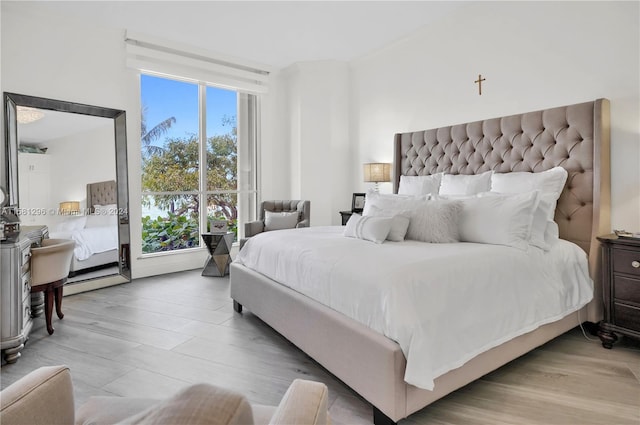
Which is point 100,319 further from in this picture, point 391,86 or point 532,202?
point 391,86

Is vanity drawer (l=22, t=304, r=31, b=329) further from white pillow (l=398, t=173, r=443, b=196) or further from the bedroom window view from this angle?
white pillow (l=398, t=173, r=443, b=196)

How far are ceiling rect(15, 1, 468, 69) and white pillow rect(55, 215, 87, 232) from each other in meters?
2.03

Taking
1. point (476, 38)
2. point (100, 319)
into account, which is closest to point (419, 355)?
point (100, 319)

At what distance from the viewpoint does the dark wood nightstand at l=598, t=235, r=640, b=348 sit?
2174 millimetres

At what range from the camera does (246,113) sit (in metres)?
5.21

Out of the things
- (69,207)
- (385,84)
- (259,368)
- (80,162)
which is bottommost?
(259,368)

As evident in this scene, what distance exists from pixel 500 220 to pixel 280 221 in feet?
8.69

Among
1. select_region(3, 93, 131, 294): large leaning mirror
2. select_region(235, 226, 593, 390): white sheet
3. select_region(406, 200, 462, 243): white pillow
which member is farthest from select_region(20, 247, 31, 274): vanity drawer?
select_region(406, 200, 462, 243): white pillow

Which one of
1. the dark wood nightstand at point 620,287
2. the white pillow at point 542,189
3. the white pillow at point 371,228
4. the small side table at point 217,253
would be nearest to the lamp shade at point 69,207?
the small side table at point 217,253

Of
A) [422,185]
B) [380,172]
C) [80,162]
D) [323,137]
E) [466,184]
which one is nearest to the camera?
[466,184]

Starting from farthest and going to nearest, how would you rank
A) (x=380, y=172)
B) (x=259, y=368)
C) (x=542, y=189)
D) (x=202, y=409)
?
1. (x=380, y=172)
2. (x=542, y=189)
3. (x=259, y=368)
4. (x=202, y=409)

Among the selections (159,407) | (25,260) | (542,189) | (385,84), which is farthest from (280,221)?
(159,407)

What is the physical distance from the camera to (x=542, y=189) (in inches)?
106

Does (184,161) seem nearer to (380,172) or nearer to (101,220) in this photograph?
(101,220)
